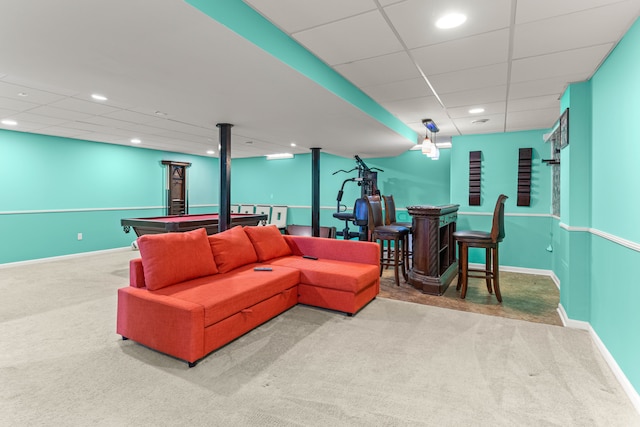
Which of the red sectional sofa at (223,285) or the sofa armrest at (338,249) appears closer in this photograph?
the red sectional sofa at (223,285)

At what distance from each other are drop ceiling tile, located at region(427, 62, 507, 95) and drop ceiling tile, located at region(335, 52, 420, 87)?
0.97 feet

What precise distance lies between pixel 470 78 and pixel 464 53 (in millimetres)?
627

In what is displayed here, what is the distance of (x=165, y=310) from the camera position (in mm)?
2379

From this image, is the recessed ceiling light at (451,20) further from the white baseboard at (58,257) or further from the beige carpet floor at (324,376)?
the white baseboard at (58,257)

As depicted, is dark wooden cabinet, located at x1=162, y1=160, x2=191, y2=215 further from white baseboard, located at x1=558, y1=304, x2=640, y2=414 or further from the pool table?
white baseboard, located at x1=558, y1=304, x2=640, y2=414

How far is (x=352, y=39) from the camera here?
7.95 feet

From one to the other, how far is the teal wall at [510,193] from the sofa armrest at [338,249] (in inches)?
114

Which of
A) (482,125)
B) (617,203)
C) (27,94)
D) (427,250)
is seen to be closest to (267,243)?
(427,250)

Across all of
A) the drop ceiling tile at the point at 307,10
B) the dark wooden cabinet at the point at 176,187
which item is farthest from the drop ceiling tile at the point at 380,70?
the dark wooden cabinet at the point at 176,187

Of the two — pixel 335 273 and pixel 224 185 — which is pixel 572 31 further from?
pixel 224 185

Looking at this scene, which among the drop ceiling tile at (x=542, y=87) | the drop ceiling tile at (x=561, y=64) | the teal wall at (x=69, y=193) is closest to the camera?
the drop ceiling tile at (x=561, y=64)

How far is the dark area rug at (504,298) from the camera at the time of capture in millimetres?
3475

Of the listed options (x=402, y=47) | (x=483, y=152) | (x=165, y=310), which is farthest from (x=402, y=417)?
(x=483, y=152)

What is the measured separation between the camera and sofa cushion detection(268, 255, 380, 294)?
3242 millimetres
